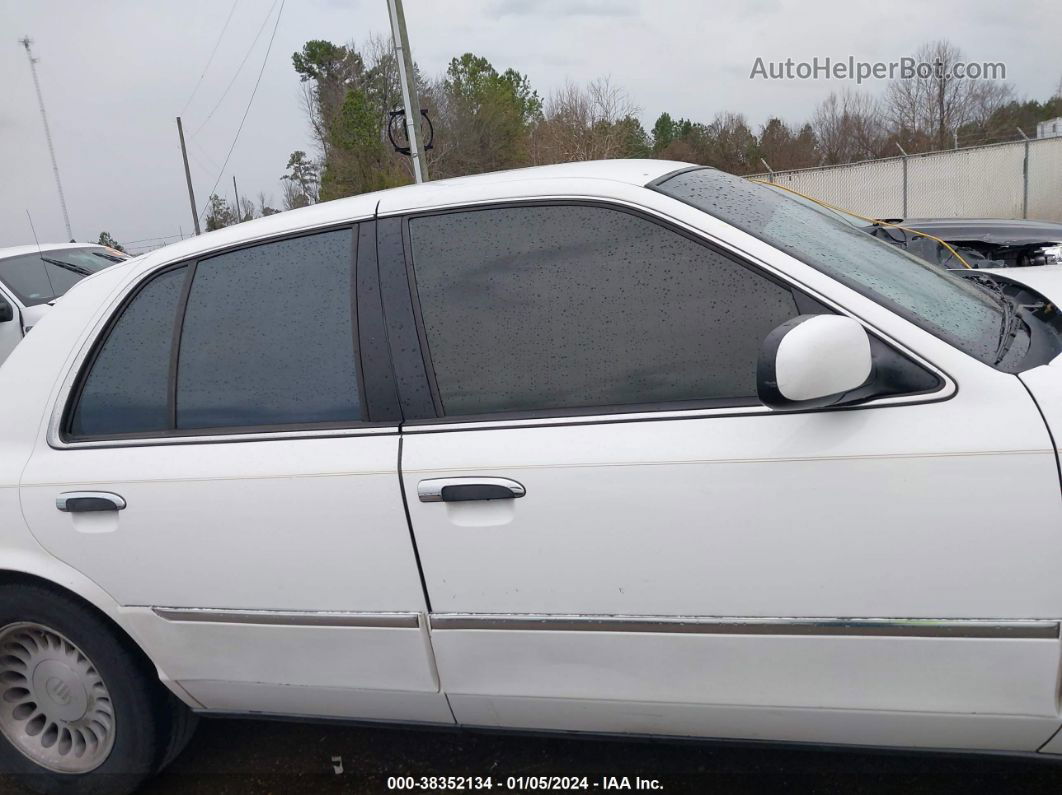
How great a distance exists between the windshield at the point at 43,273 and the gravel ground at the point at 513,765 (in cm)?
642

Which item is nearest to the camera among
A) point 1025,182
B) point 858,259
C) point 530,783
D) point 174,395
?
point 858,259

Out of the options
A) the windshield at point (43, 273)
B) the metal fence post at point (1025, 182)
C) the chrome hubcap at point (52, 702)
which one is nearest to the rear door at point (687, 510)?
the chrome hubcap at point (52, 702)

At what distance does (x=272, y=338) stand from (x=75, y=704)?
1.37m

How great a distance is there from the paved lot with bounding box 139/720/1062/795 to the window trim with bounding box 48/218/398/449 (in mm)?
1029

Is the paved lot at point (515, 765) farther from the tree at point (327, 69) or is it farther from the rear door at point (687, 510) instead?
the tree at point (327, 69)

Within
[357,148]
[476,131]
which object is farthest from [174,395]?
[476,131]

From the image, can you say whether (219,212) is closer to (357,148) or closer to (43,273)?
(357,148)

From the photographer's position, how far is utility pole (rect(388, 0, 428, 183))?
15.1m

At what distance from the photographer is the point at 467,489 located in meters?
2.21

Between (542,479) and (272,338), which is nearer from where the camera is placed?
(542,479)

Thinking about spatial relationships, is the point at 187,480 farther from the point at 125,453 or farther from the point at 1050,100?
the point at 1050,100

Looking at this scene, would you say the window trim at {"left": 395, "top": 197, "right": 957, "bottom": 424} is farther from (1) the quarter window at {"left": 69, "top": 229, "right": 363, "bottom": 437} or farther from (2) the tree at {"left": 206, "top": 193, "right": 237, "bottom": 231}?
(2) the tree at {"left": 206, "top": 193, "right": 237, "bottom": 231}

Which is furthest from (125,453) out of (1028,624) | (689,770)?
(1028,624)

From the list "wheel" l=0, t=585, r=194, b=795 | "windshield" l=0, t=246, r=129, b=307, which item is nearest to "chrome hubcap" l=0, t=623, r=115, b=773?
"wheel" l=0, t=585, r=194, b=795
